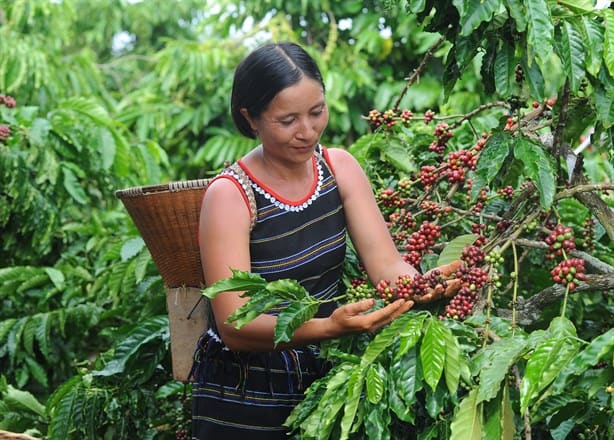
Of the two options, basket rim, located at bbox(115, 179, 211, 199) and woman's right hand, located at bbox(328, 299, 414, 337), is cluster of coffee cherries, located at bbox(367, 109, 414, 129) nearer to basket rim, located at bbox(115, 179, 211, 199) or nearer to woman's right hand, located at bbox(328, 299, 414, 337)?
basket rim, located at bbox(115, 179, 211, 199)

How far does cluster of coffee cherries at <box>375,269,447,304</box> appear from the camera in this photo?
2.06m

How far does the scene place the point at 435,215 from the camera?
8.20ft

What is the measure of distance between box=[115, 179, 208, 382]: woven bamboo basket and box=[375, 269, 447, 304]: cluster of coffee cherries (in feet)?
1.85

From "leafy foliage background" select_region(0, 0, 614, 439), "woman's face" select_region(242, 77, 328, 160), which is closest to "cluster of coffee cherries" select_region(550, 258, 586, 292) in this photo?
"leafy foliage background" select_region(0, 0, 614, 439)

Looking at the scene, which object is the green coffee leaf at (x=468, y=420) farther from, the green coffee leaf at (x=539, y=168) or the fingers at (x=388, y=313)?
the green coffee leaf at (x=539, y=168)

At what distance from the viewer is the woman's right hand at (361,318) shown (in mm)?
1986

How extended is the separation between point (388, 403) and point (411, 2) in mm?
758

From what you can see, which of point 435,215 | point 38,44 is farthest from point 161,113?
point 435,215

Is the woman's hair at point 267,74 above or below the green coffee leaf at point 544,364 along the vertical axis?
above

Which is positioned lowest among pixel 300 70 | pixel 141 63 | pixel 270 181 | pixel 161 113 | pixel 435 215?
pixel 141 63

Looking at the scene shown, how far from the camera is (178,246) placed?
2.49 meters

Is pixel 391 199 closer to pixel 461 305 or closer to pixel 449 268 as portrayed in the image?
pixel 449 268

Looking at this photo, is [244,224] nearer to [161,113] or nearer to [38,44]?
[38,44]

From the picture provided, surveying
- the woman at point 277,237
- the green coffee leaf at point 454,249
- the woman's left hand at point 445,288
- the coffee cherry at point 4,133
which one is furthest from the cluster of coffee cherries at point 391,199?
the coffee cherry at point 4,133
